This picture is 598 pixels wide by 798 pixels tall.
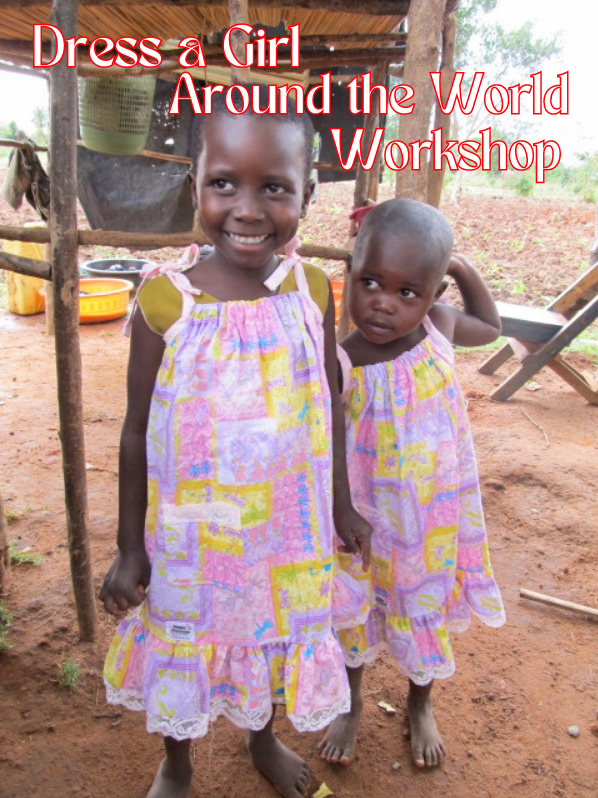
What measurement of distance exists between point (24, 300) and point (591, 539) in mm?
5265

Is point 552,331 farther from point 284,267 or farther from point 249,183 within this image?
point 249,183

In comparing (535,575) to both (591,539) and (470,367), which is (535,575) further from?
(470,367)

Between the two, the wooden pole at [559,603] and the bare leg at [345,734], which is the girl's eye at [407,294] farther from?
the wooden pole at [559,603]

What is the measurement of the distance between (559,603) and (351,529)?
1262mm

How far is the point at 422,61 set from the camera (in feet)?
5.48

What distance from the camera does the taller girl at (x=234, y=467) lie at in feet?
3.87

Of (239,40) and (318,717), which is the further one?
(239,40)

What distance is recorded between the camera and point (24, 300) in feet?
19.5

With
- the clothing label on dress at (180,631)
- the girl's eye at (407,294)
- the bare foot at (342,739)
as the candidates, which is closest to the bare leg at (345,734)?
the bare foot at (342,739)

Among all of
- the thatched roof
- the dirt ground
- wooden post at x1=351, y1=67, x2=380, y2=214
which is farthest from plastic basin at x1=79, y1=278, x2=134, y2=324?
wooden post at x1=351, y1=67, x2=380, y2=214

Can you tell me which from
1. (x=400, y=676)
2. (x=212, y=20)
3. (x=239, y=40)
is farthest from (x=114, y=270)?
(x=400, y=676)

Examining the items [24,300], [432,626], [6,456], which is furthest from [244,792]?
[24,300]

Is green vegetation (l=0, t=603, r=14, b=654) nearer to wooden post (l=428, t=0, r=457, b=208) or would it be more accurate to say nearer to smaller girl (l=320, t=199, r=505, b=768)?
smaller girl (l=320, t=199, r=505, b=768)

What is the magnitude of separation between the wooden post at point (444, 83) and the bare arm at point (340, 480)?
100 centimetres
